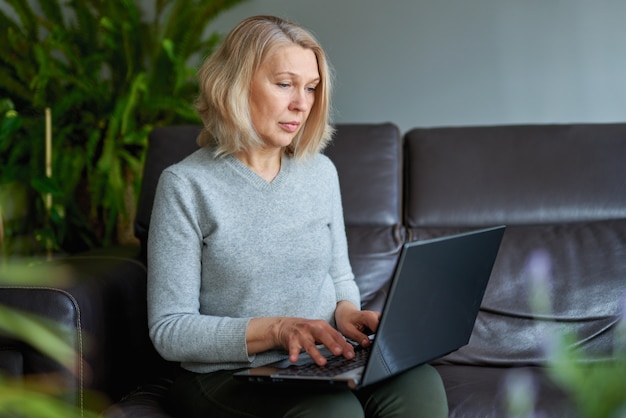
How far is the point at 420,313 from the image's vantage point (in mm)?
1117

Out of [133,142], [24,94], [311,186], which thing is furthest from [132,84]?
[311,186]

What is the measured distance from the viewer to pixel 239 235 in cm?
146

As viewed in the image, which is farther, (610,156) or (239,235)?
(610,156)

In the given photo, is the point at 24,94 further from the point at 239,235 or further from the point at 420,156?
the point at 239,235

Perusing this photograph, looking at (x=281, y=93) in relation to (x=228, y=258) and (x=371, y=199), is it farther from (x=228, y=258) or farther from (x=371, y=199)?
(x=371, y=199)

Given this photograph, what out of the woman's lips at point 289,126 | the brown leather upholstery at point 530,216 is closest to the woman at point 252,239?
the woman's lips at point 289,126

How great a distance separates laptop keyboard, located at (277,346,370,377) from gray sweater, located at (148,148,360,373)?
131 mm

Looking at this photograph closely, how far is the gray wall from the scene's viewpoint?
2818mm

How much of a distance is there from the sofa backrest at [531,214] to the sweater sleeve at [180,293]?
672mm

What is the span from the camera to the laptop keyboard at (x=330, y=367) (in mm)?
1175

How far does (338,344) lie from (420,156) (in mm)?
968

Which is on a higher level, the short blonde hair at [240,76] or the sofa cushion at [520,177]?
the short blonde hair at [240,76]

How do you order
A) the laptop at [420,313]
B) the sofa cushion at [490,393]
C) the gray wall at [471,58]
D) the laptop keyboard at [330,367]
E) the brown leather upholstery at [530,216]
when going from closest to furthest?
the laptop at [420,313] < the laptop keyboard at [330,367] < the sofa cushion at [490,393] < the brown leather upholstery at [530,216] < the gray wall at [471,58]

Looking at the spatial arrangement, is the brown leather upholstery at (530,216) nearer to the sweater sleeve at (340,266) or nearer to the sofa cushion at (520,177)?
the sofa cushion at (520,177)
